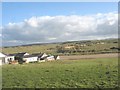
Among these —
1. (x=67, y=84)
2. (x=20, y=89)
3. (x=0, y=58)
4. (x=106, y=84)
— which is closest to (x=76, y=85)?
(x=67, y=84)

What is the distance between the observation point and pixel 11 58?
196ft

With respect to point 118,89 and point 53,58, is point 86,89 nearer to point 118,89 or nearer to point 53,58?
point 118,89

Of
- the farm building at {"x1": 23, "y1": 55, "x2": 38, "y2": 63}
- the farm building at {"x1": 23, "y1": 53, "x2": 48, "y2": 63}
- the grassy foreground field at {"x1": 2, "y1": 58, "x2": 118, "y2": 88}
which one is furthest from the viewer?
the farm building at {"x1": 23, "y1": 53, "x2": 48, "y2": 63}

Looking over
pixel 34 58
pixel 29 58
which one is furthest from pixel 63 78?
pixel 34 58

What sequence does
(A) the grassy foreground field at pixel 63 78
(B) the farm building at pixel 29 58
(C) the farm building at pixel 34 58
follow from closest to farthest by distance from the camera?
(A) the grassy foreground field at pixel 63 78 → (B) the farm building at pixel 29 58 → (C) the farm building at pixel 34 58

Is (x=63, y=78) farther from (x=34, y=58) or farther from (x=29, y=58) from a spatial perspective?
(x=34, y=58)

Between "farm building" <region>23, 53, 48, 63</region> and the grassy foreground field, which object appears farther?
"farm building" <region>23, 53, 48, 63</region>

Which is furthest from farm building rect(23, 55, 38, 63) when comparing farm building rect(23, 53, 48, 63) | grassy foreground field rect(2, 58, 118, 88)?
grassy foreground field rect(2, 58, 118, 88)

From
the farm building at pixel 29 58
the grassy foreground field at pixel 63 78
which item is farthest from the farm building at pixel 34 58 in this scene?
the grassy foreground field at pixel 63 78

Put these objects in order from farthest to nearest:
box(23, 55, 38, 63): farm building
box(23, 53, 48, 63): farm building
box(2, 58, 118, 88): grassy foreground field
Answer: box(23, 53, 48, 63): farm building → box(23, 55, 38, 63): farm building → box(2, 58, 118, 88): grassy foreground field

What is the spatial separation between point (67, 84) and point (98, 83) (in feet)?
7.58

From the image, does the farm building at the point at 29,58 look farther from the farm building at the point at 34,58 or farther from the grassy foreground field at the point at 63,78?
the grassy foreground field at the point at 63,78

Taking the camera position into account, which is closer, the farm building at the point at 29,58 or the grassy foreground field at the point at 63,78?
the grassy foreground field at the point at 63,78

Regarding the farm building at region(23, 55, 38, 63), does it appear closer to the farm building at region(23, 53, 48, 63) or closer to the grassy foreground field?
the farm building at region(23, 53, 48, 63)
